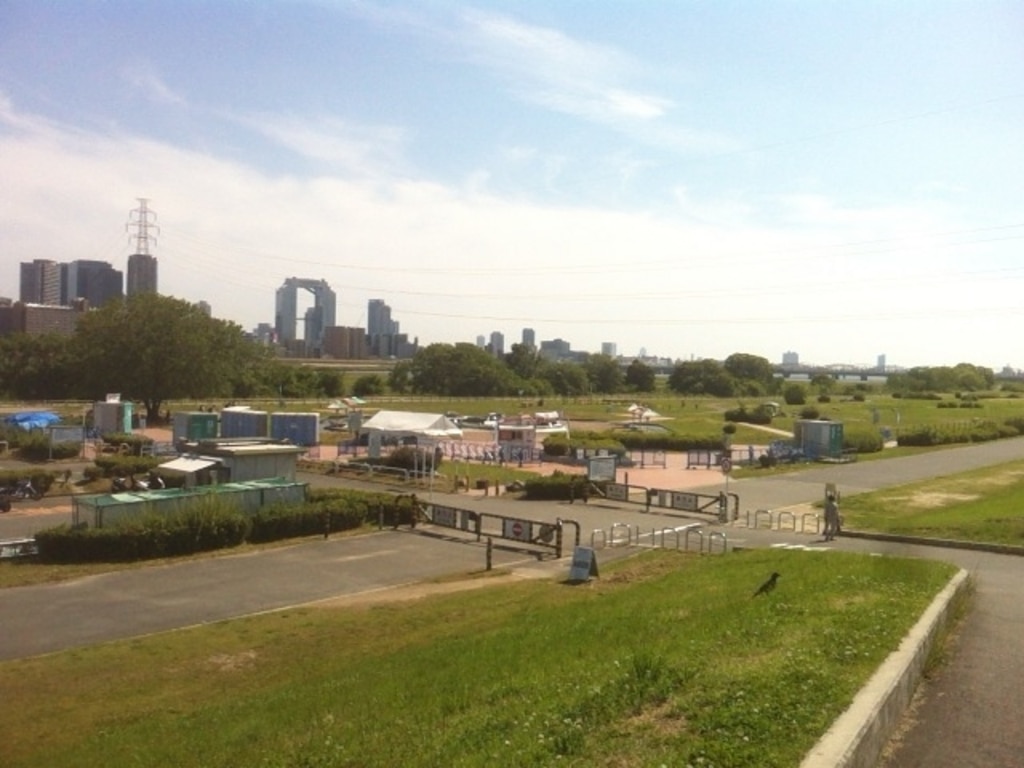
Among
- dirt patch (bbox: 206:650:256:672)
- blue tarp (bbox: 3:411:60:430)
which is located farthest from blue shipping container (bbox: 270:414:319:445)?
dirt patch (bbox: 206:650:256:672)

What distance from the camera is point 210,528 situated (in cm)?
2436

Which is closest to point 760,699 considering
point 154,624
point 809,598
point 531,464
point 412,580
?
point 809,598

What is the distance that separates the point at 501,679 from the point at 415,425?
31021 millimetres

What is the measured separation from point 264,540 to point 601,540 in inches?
375

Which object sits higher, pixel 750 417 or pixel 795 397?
pixel 795 397

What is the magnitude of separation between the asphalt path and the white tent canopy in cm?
548

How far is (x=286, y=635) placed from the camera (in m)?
16.2

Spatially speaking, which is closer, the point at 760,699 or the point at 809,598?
the point at 760,699

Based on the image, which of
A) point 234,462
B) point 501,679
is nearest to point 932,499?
point 234,462

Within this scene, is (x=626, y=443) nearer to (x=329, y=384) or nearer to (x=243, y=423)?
(x=243, y=423)

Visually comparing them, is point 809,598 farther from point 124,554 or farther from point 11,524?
point 11,524

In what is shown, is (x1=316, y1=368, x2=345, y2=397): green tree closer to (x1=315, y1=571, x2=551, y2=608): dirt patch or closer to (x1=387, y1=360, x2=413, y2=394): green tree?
(x1=387, y1=360, x2=413, y2=394): green tree

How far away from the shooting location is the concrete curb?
645 cm

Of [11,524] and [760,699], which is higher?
[760,699]
